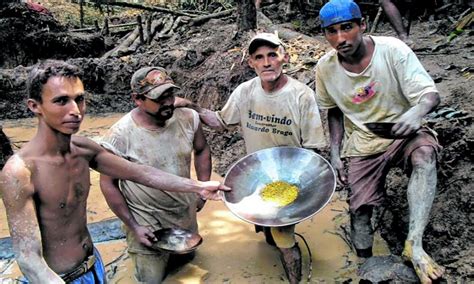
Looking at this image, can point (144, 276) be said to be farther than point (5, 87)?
No

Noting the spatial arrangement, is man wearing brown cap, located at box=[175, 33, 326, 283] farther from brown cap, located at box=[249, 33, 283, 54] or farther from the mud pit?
the mud pit

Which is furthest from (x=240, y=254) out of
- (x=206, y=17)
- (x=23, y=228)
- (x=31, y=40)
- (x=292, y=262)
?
(x=31, y=40)

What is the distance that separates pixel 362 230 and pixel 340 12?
1.65 m

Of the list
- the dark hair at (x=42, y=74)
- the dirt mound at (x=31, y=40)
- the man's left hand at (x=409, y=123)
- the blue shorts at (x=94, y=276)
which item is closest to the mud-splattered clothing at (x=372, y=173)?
the man's left hand at (x=409, y=123)

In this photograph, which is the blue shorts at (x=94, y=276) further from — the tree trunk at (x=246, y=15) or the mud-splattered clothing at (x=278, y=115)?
the tree trunk at (x=246, y=15)

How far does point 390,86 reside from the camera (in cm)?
358

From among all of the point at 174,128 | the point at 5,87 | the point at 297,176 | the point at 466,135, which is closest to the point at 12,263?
the point at 174,128

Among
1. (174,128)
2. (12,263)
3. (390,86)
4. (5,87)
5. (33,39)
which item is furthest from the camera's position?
(33,39)

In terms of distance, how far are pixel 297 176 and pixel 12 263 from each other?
8.42 ft

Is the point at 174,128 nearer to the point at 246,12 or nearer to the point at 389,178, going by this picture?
the point at 389,178

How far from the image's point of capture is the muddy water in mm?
4059

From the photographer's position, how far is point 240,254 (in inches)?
173

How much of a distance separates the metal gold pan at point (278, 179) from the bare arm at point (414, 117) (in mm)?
534

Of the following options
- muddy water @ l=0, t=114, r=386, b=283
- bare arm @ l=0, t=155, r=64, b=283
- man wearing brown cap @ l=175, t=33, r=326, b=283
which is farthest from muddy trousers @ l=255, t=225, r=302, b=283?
bare arm @ l=0, t=155, r=64, b=283
